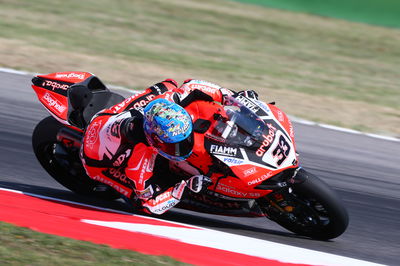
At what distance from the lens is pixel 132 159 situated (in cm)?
536

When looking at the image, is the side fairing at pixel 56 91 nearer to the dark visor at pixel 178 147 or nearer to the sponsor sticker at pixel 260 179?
the dark visor at pixel 178 147

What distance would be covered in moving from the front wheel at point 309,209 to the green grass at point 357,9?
13.4 meters

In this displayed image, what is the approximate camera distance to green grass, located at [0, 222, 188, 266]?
405 cm

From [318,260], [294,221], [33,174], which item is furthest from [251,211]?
[33,174]

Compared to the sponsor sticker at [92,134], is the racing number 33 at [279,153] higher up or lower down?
higher up

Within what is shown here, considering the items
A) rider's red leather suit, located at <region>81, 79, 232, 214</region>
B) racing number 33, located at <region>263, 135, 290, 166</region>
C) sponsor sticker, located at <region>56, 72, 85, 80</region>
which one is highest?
sponsor sticker, located at <region>56, 72, 85, 80</region>

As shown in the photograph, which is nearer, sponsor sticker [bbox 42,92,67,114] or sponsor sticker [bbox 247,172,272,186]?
sponsor sticker [bbox 247,172,272,186]

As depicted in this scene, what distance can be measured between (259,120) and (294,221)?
0.96 metres

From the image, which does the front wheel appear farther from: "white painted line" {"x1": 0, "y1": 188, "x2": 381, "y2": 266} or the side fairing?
the side fairing

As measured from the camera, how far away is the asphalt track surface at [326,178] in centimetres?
564

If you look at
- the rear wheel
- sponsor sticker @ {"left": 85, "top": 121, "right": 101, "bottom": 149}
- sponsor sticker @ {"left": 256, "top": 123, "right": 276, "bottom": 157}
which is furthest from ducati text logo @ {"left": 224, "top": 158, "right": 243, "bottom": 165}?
the rear wheel

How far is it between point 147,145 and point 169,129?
55 cm

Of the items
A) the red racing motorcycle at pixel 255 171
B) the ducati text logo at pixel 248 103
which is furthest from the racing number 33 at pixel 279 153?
the ducati text logo at pixel 248 103

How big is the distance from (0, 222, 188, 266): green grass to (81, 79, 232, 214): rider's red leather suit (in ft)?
2.87
